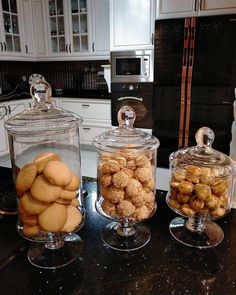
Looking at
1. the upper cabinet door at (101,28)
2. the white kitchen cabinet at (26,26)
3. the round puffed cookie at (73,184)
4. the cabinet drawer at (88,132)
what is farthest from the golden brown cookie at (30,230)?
the white kitchen cabinet at (26,26)

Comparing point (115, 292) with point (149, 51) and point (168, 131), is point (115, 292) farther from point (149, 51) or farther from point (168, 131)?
point (149, 51)

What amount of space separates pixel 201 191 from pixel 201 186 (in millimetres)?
12

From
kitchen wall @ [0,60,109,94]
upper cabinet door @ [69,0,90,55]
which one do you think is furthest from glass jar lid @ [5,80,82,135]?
kitchen wall @ [0,60,109,94]

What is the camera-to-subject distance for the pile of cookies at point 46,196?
534 millimetres

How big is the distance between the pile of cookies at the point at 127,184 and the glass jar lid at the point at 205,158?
0.28 feet

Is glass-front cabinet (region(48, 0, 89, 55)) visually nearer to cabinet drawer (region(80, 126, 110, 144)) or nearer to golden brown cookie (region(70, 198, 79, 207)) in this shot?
cabinet drawer (region(80, 126, 110, 144))

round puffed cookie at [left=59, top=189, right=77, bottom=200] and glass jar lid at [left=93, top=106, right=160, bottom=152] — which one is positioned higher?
glass jar lid at [left=93, top=106, right=160, bottom=152]

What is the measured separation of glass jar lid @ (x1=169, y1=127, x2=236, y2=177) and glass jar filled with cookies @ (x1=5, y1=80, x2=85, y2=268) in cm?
26

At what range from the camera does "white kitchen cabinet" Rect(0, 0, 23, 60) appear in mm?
3307

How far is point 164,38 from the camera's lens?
241cm

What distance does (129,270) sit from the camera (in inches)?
21.7

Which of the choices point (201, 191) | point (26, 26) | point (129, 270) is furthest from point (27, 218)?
point (26, 26)

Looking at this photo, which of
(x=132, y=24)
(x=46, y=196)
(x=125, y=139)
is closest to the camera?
(x=46, y=196)

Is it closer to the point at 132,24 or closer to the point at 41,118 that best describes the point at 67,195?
the point at 41,118
